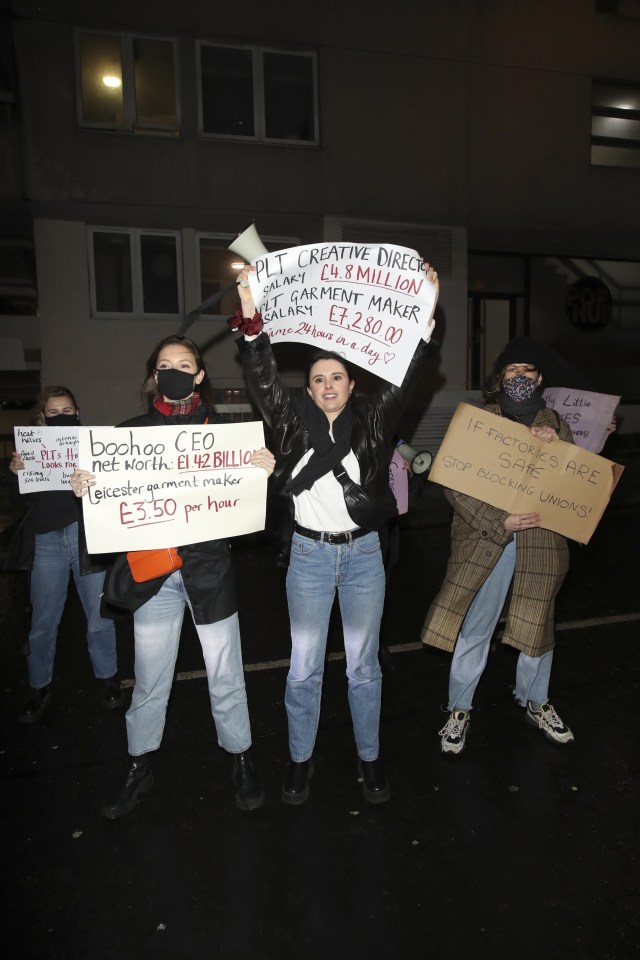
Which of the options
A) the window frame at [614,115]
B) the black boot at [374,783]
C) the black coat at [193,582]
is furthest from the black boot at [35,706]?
the window frame at [614,115]

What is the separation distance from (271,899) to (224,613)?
1153mm

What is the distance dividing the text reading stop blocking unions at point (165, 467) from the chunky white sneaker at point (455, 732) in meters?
1.75

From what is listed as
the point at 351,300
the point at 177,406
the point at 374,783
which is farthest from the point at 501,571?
the point at 177,406

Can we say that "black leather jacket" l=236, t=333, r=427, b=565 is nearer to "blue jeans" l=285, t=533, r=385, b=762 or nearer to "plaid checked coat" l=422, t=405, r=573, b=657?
"blue jeans" l=285, t=533, r=385, b=762

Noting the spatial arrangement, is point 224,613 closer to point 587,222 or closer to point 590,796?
point 590,796

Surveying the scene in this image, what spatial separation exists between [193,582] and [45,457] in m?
1.51

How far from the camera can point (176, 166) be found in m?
12.9

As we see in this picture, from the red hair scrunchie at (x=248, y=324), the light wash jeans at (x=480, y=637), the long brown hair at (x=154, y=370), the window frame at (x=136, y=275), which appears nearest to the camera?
the red hair scrunchie at (x=248, y=324)

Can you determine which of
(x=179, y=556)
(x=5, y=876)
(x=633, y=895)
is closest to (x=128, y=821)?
(x=5, y=876)

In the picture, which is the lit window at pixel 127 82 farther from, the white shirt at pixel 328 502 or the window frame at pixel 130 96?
the white shirt at pixel 328 502

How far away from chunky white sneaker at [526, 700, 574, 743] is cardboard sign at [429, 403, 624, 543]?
40.7 inches

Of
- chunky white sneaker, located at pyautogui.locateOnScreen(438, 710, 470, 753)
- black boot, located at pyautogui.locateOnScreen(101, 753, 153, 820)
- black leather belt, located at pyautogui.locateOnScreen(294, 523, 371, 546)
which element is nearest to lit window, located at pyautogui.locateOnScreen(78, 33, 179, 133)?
black leather belt, located at pyautogui.locateOnScreen(294, 523, 371, 546)

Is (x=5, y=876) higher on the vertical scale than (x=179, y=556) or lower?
lower

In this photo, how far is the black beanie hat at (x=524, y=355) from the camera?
10.8 ft
